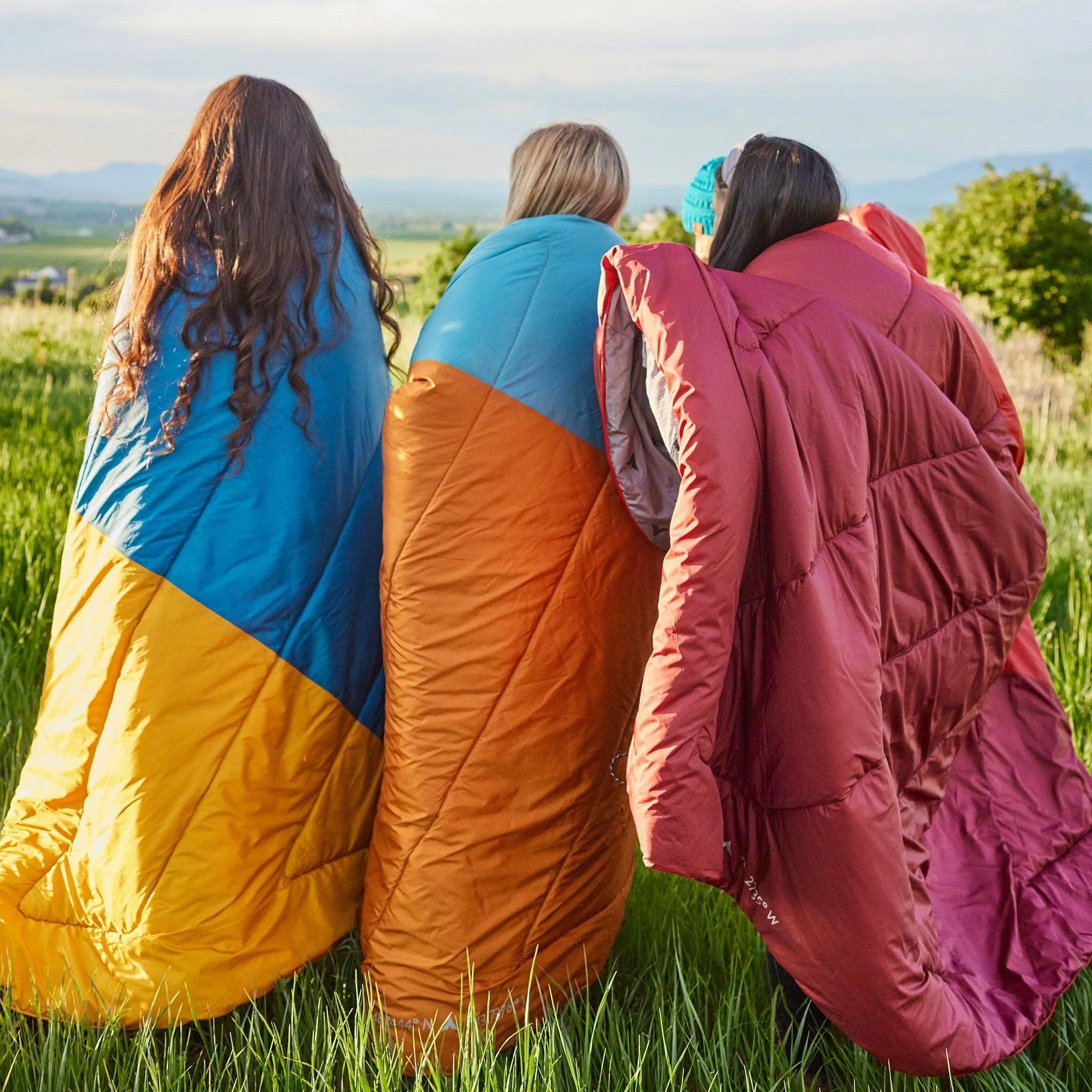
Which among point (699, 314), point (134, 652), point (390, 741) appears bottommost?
point (390, 741)

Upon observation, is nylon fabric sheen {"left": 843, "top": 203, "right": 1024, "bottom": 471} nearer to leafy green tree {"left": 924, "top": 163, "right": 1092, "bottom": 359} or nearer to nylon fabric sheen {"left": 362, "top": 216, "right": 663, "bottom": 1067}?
nylon fabric sheen {"left": 362, "top": 216, "right": 663, "bottom": 1067}

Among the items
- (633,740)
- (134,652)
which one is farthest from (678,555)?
(134,652)

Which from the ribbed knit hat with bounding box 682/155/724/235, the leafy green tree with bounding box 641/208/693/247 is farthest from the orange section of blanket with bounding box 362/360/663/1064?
the leafy green tree with bounding box 641/208/693/247

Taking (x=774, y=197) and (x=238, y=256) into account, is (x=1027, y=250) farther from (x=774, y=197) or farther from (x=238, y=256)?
(x=238, y=256)

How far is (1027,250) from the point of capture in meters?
11.1

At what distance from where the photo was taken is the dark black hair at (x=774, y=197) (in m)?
1.81

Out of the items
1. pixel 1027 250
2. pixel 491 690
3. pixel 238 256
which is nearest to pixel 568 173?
pixel 238 256

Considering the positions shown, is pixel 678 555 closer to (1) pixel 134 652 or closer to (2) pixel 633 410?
(2) pixel 633 410

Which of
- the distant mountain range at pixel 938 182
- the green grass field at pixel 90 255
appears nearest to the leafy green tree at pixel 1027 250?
the green grass field at pixel 90 255

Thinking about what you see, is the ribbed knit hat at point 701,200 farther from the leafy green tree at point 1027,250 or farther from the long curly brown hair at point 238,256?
the leafy green tree at point 1027,250

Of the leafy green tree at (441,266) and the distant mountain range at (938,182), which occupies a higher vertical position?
the distant mountain range at (938,182)

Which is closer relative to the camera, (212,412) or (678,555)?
(678,555)

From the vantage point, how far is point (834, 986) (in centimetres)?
159

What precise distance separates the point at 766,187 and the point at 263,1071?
5.44ft
